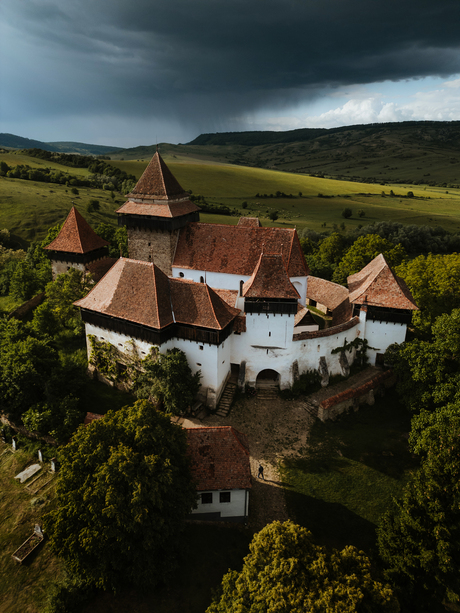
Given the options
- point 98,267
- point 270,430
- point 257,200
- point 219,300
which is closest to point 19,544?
point 270,430

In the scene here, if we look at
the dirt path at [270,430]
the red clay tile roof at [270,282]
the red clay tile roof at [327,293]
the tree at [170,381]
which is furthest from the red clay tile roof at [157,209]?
the dirt path at [270,430]

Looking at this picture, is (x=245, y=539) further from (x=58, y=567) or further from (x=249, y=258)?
(x=249, y=258)

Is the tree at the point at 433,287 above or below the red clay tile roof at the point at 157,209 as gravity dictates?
below

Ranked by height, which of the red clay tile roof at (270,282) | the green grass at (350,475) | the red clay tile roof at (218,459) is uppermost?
the red clay tile roof at (270,282)

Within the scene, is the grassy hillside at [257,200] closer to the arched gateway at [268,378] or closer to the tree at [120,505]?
the arched gateway at [268,378]

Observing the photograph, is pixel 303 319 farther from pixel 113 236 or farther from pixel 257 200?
pixel 257 200

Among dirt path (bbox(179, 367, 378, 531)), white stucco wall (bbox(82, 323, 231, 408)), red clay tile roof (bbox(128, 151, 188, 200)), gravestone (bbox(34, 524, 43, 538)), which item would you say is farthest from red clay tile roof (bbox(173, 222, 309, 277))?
gravestone (bbox(34, 524, 43, 538))

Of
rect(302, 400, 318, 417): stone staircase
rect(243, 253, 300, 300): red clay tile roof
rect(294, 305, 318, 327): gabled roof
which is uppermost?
rect(243, 253, 300, 300): red clay tile roof

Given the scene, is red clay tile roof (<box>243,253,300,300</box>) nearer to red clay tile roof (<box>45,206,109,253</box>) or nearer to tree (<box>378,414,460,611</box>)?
tree (<box>378,414,460,611</box>)
